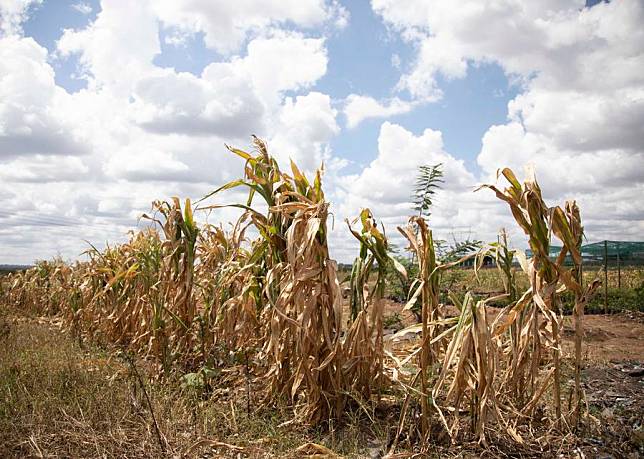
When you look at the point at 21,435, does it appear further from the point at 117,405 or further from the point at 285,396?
the point at 285,396

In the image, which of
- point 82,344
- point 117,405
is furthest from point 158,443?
point 82,344

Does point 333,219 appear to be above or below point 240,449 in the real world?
above

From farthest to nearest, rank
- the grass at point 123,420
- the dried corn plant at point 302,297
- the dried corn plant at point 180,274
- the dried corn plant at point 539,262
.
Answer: the dried corn plant at point 180,274 → the dried corn plant at point 302,297 → the grass at point 123,420 → the dried corn plant at point 539,262

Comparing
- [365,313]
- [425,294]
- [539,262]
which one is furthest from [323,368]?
[539,262]

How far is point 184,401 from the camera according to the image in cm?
362

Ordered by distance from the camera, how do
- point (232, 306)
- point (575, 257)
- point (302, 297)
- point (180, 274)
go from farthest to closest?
point (180, 274) < point (232, 306) < point (302, 297) < point (575, 257)

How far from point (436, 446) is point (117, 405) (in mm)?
2154

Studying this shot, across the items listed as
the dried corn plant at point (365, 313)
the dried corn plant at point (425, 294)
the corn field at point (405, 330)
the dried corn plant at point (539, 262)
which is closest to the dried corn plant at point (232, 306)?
the corn field at point (405, 330)

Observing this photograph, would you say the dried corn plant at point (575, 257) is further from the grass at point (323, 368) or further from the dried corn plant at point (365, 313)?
the dried corn plant at point (365, 313)

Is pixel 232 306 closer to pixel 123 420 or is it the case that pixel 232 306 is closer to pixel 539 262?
pixel 123 420

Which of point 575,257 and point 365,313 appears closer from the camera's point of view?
point 575,257

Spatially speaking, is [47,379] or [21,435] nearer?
[21,435]

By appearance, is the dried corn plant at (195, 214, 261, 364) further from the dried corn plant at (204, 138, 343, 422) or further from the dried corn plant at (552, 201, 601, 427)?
the dried corn plant at (552, 201, 601, 427)

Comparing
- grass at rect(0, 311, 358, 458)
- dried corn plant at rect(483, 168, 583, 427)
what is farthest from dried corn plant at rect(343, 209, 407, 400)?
dried corn plant at rect(483, 168, 583, 427)
